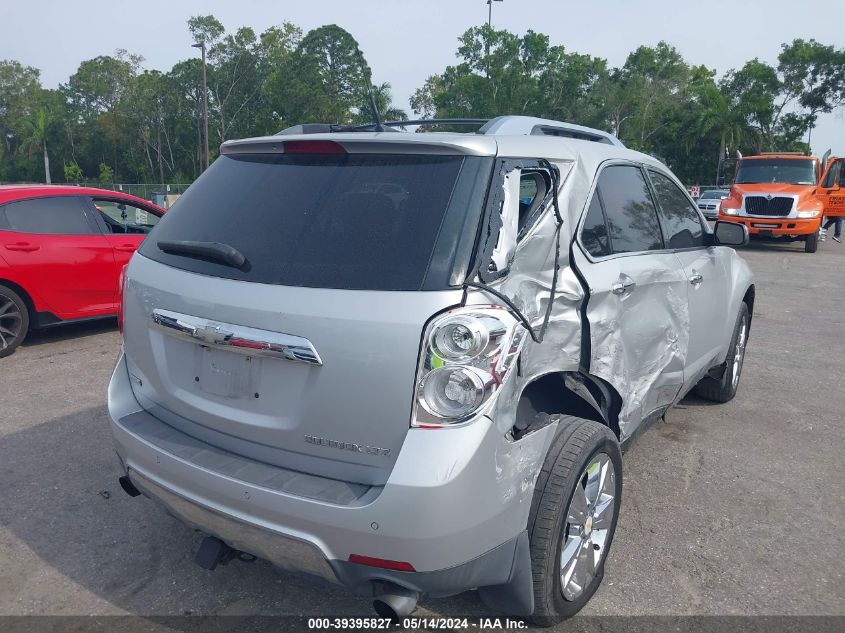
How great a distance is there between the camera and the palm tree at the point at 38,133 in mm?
73500

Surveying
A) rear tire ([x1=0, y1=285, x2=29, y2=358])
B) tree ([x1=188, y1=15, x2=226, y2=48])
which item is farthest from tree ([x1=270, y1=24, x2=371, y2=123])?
rear tire ([x1=0, y1=285, x2=29, y2=358])

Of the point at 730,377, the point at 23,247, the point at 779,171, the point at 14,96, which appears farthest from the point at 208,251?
the point at 14,96

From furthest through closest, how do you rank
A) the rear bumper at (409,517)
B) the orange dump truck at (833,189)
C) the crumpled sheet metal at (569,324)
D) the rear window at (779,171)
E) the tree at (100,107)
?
the tree at (100,107) < the orange dump truck at (833,189) < the rear window at (779,171) < the crumpled sheet metal at (569,324) < the rear bumper at (409,517)

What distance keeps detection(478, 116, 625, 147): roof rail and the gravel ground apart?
6.20 ft

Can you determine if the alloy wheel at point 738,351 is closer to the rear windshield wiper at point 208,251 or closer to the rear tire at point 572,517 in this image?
the rear tire at point 572,517

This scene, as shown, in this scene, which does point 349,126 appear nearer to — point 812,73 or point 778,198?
point 778,198

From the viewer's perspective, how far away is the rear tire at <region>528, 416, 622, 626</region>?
96.9 inches

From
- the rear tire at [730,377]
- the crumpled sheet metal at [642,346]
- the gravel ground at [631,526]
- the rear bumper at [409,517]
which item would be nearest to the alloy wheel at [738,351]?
the rear tire at [730,377]

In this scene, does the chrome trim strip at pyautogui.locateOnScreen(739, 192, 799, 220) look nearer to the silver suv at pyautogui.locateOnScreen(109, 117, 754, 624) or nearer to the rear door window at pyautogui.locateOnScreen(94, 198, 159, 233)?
the rear door window at pyautogui.locateOnScreen(94, 198, 159, 233)

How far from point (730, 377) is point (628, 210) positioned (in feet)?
7.89

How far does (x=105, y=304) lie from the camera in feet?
23.6

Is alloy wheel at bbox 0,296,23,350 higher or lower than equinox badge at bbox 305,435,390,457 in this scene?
lower

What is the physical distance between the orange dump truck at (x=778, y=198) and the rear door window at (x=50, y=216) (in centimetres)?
1495

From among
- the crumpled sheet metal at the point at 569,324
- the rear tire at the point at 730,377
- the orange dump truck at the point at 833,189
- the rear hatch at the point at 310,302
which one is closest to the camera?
the rear hatch at the point at 310,302
